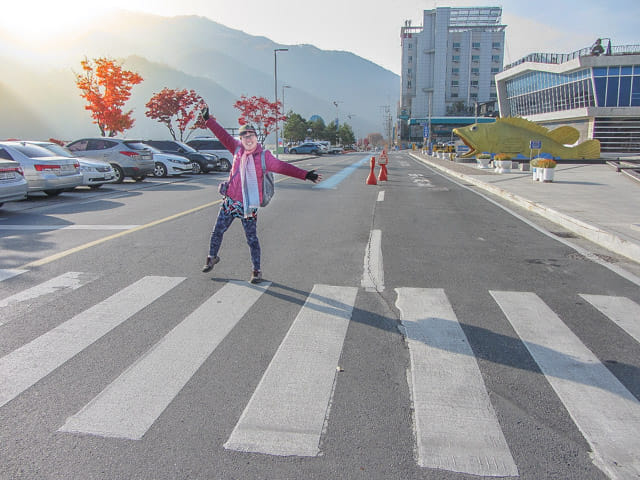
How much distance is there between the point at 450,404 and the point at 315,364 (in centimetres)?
103

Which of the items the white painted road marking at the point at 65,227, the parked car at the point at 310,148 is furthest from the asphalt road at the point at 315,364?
the parked car at the point at 310,148

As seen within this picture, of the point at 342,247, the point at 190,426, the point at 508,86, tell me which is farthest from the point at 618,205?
the point at 508,86

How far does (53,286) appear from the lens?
17.6 feet

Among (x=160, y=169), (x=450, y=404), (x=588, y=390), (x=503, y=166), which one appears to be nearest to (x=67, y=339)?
(x=450, y=404)

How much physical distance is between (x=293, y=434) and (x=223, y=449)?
0.40 metres

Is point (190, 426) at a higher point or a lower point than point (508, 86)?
lower

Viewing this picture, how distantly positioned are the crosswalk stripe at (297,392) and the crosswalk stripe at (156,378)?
22.1 inches

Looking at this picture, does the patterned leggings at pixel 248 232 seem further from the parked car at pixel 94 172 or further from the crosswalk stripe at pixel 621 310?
the parked car at pixel 94 172

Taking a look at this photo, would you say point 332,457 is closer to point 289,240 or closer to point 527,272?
point 527,272

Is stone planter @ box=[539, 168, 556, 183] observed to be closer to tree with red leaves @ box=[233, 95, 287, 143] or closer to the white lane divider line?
the white lane divider line

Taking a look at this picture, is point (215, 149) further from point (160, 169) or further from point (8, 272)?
point (8, 272)

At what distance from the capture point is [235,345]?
12.8 feet

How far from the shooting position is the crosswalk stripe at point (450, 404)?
8.37ft

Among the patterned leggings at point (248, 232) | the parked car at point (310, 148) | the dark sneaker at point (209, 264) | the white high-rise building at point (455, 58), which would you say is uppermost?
the white high-rise building at point (455, 58)
